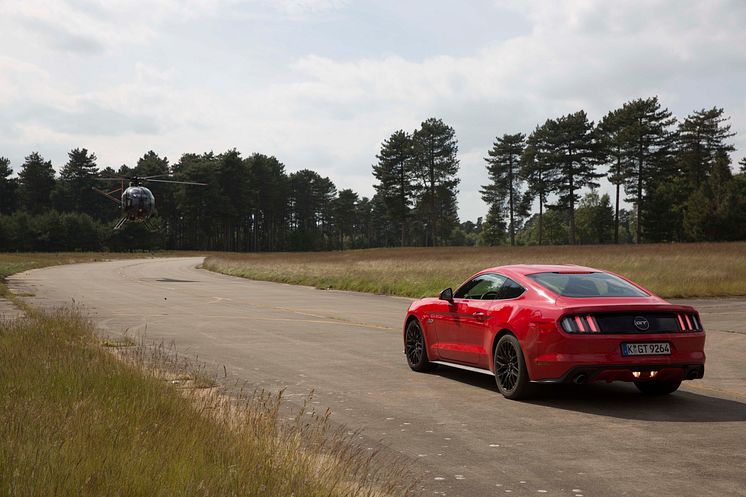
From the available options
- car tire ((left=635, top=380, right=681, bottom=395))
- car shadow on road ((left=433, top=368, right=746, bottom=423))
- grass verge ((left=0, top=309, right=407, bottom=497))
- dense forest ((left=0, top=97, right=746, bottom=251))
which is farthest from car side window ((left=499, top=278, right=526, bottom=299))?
dense forest ((left=0, top=97, right=746, bottom=251))

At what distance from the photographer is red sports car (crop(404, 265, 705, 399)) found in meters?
8.62

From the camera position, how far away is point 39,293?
3116 centimetres

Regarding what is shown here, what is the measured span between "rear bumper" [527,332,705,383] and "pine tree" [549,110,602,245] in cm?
9502

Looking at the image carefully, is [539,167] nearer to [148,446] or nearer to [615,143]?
[615,143]

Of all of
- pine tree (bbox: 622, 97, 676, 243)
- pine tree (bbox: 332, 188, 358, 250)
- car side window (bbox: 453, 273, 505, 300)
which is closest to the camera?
car side window (bbox: 453, 273, 505, 300)

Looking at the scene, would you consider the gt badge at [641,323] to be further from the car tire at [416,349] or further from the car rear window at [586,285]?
the car tire at [416,349]

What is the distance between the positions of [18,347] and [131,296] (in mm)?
19641

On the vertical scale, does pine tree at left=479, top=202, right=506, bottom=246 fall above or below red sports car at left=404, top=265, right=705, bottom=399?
above

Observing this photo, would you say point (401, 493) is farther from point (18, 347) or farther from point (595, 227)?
point (595, 227)

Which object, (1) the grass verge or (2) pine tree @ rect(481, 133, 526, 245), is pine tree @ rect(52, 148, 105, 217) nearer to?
(2) pine tree @ rect(481, 133, 526, 245)

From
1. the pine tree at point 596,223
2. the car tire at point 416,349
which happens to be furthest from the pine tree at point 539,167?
the car tire at point 416,349

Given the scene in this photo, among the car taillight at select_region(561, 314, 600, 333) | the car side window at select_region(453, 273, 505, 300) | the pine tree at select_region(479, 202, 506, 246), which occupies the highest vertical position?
the pine tree at select_region(479, 202, 506, 246)

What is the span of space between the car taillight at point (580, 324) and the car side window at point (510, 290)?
99cm

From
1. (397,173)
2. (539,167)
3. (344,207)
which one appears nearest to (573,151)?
(539,167)
